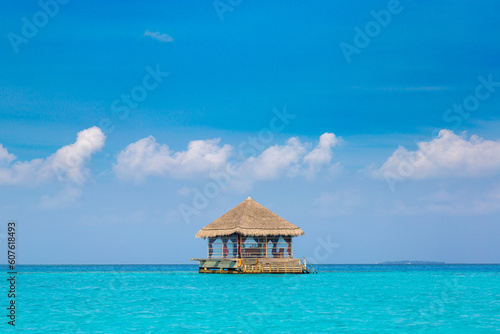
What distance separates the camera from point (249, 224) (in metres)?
47.5

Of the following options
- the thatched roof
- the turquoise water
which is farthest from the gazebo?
the turquoise water

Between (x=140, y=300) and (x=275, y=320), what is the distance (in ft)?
33.4

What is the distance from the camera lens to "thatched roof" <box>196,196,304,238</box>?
47269 millimetres

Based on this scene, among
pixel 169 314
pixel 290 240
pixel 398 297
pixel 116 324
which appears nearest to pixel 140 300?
pixel 169 314

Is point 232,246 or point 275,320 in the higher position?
point 232,246

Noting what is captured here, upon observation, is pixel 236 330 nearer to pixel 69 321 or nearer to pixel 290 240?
pixel 69 321

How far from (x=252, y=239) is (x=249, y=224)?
2.27 metres

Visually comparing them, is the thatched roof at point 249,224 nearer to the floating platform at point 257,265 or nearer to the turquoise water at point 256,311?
the floating platform at point 257,265

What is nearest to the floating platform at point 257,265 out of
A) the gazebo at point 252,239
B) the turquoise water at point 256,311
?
the gazebo at point 252,239

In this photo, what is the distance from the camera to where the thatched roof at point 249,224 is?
47.3 m

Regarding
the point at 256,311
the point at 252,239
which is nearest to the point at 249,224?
the point at 252,239

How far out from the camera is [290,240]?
5003cm

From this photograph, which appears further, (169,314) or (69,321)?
(169,314)

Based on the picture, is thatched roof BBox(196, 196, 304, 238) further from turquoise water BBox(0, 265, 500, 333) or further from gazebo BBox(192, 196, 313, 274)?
turquoise water BBox(0, 265, 500, 333)
